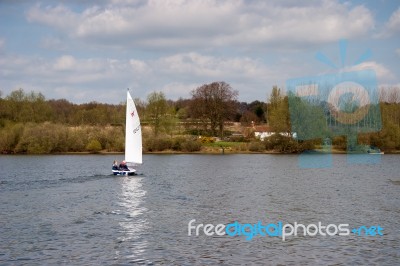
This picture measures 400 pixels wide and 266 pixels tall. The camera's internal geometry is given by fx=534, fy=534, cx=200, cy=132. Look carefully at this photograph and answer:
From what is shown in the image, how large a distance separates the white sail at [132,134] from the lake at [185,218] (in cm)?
305

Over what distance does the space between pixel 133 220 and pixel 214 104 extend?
8921 centimetres

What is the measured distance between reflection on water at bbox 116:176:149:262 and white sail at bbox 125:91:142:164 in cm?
737

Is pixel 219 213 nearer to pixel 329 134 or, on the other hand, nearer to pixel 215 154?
pixel 329 134

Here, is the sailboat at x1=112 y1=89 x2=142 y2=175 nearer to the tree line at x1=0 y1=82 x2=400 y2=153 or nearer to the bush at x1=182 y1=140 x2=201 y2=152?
the tree line at x1=0 y1=82 x2=400 y2=153

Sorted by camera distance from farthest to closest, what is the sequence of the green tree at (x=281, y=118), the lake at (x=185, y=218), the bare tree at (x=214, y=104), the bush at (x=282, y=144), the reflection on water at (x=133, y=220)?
the bare tree at (x=214, y=104) → the bush at (x=282, y=144) → the green tree at (x=281, y=118) → the reflection on water at (x=133, y=220) → the lake at (x=185, y=218)

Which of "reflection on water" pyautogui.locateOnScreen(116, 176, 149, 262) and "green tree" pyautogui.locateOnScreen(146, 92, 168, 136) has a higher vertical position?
"green tree" pyautogui.locateOnScreen(146, 92, 168, 136)

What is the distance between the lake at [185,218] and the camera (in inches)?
759

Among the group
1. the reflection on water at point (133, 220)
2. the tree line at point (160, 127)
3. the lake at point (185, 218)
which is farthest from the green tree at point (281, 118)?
the reflection on water at point (133, 220)

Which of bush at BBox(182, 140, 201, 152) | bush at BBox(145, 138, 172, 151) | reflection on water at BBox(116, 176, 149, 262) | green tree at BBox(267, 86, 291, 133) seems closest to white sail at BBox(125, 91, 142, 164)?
reflection on water at BBox(116, 176, 149, 262)

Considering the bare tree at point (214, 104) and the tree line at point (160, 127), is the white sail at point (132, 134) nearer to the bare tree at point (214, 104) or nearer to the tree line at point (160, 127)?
the tree line at point (160, 127)

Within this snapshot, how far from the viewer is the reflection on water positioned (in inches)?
804

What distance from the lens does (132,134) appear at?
5003 cm

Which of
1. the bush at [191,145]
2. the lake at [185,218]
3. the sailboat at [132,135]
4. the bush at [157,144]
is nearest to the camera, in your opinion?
the lake at [185,218]

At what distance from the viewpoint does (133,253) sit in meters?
19.6
